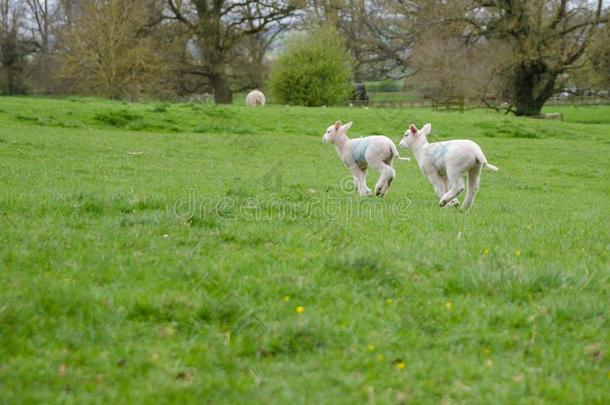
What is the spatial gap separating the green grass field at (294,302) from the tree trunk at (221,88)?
43.9m

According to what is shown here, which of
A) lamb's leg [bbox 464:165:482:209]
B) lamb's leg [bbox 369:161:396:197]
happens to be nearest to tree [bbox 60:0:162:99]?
lamb's leg [bbox 369:161:396:197]

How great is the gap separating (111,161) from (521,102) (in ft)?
138

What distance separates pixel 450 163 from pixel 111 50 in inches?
1420

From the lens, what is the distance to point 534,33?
152 ft

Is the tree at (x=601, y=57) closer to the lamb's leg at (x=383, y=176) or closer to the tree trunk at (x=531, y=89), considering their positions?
the tree trunk at (x=531, y=89)

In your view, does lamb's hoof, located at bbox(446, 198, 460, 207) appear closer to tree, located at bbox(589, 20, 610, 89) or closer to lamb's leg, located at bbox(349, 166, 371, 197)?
lamb's leg, located at bbox(349, 166, 371, 197)

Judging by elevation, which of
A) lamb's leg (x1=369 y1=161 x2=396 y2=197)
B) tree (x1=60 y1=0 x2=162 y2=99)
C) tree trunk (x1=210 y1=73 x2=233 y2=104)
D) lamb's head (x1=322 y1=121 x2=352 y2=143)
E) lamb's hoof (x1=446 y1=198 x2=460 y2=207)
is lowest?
lamb's hoof (x1=446 y1=198 x2=460 y2=207)

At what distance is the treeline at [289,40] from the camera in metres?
43.3

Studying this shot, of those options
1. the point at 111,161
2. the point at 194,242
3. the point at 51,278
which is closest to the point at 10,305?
the point at 51,278

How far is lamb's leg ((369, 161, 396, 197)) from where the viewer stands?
11.3 metres

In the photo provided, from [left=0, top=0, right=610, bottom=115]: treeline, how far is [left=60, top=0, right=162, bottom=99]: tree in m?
0.08

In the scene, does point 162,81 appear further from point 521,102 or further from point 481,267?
point 481,267

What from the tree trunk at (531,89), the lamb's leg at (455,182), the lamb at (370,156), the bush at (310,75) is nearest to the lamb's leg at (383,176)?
the lamb at (370,156)

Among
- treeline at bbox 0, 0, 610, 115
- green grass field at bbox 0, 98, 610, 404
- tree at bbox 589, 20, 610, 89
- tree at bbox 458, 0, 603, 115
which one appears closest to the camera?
green grass field at bbox 0, 98, 610, 404
